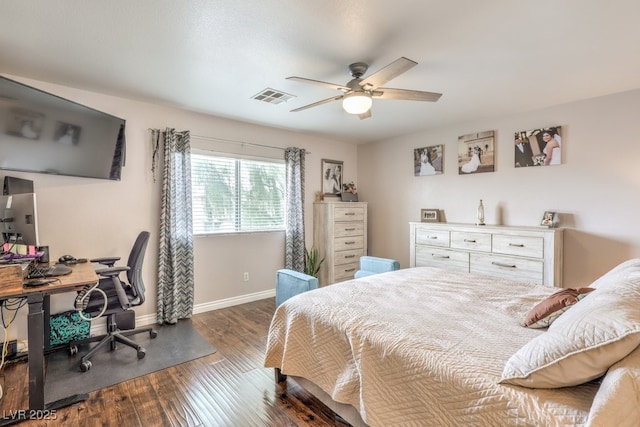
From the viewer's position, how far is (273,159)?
4.48m

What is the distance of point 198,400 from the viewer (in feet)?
6.96

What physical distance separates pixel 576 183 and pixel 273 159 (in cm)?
368

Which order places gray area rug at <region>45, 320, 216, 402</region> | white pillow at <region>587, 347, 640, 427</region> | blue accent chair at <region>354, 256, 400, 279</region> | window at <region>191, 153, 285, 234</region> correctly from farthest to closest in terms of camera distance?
window at <region>191, 153, 285, 234</region> < blue accent chair at <region>354, 256, 400, 279</region> < gray area rug at <region>45, 320, 216, 402</region> < white pillow at <region>587, 347, 640, 427</region>

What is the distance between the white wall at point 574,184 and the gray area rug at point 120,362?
3.63 metres

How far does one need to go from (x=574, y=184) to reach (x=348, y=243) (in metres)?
2.89

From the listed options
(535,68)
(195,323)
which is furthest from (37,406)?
(535,68)

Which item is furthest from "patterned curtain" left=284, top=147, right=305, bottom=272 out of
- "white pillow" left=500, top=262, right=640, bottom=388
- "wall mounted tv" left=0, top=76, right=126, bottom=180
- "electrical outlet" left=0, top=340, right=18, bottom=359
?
"white pillow" left=500, top=262, right=640, bottom=388

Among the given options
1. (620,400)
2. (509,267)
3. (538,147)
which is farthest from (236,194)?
(620,400)

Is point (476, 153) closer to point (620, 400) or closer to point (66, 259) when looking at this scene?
point (620, 400)

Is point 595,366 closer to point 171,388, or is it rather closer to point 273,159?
point 171,388

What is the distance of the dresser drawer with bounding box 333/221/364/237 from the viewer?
470 centimetres

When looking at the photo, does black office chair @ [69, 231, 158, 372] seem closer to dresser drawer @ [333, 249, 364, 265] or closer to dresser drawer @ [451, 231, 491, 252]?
dresser drawer @ [333, 249, 364, 265]

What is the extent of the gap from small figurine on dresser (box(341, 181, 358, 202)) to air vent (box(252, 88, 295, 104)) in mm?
2318

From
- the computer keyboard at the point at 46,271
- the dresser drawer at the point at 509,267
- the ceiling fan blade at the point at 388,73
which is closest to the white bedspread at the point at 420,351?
the dresser drawer at the point at 509,267
